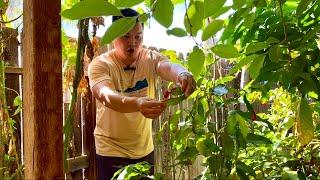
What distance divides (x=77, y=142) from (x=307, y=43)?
6.34 ft

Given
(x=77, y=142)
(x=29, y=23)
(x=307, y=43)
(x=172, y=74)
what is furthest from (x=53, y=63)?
(x=77, y=142)

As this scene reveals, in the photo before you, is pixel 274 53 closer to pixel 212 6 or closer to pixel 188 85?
pixel 212 6

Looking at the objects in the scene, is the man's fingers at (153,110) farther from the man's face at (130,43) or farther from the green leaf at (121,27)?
the man's face at (130,43)

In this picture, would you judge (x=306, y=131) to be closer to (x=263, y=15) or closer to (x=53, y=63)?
(x=263, y=15)

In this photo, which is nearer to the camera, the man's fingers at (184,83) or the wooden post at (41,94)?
the wooden post at (41,94)

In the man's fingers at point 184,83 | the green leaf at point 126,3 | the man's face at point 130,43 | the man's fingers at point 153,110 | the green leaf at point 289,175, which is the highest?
the man's face at point 130,43

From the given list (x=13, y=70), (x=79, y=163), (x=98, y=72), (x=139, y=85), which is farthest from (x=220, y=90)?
(x=79, y=163)

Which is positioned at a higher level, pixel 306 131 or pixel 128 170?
pixel 306 131

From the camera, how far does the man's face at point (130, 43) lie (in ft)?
6.46

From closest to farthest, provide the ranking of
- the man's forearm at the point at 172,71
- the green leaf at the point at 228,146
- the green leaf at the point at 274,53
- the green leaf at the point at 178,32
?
the green leaf at the point at 178,32 → the green leaf at the point at 274,53 → the green leaf at the point at 228,146 → the man's forearm at the point at 172,71

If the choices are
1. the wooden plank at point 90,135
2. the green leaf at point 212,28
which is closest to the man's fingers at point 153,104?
the green leaf at point 212,28

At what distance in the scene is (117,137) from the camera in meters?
2.12

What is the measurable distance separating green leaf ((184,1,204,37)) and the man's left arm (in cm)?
52

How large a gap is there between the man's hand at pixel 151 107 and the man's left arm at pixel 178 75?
82 millimetres
